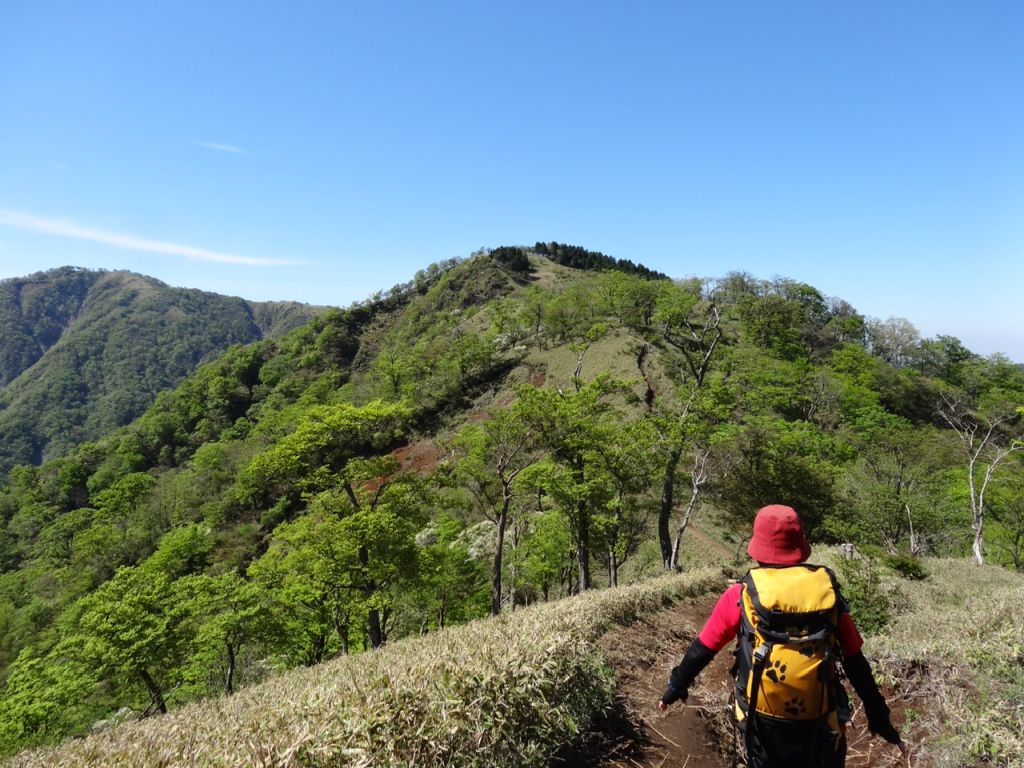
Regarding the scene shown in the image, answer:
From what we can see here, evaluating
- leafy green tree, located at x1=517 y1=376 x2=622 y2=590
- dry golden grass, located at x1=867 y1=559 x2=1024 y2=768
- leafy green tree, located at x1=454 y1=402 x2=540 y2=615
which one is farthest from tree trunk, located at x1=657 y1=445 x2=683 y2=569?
dry golden grass, located at x1=867 y1=559 x2=1024 y2=768

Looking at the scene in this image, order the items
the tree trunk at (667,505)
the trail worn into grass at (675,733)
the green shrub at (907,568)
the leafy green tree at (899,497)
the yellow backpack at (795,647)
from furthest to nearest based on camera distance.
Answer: the leafy green tree at (899,497)
the tree trunk at (667,505)
the green shrub at (907,568)
the trail worn into grass at (675,733)
the yellow backpack at (795,647)

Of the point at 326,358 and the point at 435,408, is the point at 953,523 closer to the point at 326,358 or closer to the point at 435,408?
the point at 435,408

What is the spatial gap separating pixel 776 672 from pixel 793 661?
0.11 m

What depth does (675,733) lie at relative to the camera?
5215mm

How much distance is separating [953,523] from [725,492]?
1481cm

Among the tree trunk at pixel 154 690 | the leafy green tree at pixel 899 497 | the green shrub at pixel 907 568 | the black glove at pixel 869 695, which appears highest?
the black glove at pixel 869 695

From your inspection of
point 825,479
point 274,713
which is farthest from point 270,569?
point 825,479

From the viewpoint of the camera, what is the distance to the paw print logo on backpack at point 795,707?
291 centimetres

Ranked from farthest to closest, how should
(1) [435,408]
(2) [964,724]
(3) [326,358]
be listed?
(3) [326,358] < (1) [435,408] < (2) [964,724]

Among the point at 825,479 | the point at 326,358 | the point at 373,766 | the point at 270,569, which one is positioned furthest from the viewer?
the point at 326,358

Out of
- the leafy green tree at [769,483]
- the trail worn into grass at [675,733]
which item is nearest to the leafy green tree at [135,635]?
the trail worn into grass at [675,733]

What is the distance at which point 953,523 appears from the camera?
3206 centimetres

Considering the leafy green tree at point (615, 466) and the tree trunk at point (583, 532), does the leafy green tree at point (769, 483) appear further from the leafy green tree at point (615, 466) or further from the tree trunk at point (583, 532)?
the tree trunk at point (583, 532)

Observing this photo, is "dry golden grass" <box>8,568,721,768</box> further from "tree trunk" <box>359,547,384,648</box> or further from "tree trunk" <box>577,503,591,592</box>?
"tree trunk" <box>577,503,591,592</box>
